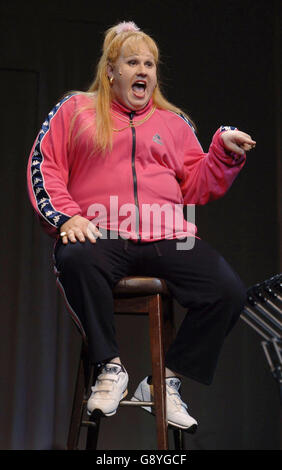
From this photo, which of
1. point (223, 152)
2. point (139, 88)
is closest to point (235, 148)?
point (223, 152)

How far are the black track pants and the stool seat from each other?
2 centimetres

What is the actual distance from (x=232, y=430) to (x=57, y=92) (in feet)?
5.16

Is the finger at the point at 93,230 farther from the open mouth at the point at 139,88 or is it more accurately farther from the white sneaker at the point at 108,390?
the open mouth at the point at 139,88

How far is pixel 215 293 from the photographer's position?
167 cm

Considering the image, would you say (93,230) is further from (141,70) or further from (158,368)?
(141,70)

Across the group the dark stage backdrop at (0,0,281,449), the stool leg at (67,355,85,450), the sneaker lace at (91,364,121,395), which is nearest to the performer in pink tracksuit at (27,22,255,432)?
the sneaker lace at (91,364,121,395)

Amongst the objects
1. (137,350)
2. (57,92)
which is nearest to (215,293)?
(137,350)

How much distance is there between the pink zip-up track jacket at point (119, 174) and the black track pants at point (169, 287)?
66 millimetres

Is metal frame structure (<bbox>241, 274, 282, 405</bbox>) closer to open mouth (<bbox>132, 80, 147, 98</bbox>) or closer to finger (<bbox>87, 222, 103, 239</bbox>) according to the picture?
finger (<bbox>87, 222, 103, 239</bbox>)

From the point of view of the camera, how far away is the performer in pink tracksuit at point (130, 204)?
5.24 ft

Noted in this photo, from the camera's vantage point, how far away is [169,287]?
1722 millimetres

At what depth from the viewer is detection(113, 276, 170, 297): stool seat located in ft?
5.44

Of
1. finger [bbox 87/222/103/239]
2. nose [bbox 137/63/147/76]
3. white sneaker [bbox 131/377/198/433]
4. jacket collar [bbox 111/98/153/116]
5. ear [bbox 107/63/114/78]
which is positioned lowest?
white sneaker [bbox 131/377/198/433]

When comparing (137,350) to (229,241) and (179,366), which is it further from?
(179,366)
